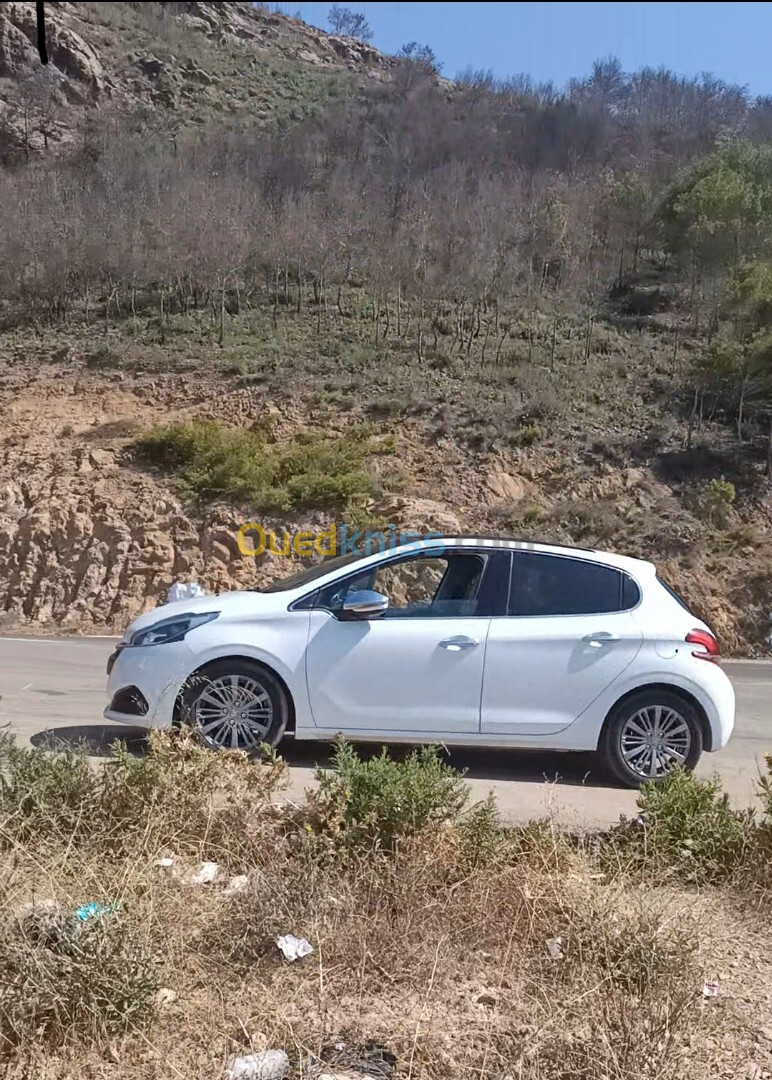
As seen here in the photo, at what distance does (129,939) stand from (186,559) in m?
15.3

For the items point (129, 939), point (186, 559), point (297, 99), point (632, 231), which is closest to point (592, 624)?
point (129, 939)

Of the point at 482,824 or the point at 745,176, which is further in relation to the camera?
the point at 745,176

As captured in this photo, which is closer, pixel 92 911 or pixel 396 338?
pixel 92 911

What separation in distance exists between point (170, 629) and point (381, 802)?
2.57m

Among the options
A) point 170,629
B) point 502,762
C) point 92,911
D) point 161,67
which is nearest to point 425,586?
point 502,762

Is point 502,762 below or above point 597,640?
below

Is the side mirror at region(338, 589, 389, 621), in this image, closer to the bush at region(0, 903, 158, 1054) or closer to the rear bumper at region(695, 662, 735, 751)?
the rear bumper at region(695, 662, 735, 751)

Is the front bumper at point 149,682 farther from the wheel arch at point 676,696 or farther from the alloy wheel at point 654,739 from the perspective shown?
the alloy wheel at point 654,739

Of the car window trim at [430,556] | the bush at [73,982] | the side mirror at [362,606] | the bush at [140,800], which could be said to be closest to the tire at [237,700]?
the car window trim at [430,556]

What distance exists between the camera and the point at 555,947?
3586 millimetres

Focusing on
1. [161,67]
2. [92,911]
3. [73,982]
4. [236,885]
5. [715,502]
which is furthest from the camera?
[161,67]

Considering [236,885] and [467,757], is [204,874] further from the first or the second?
[467,757]

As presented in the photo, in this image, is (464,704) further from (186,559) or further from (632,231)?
(632,231)

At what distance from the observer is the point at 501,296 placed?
2992 centimetres
